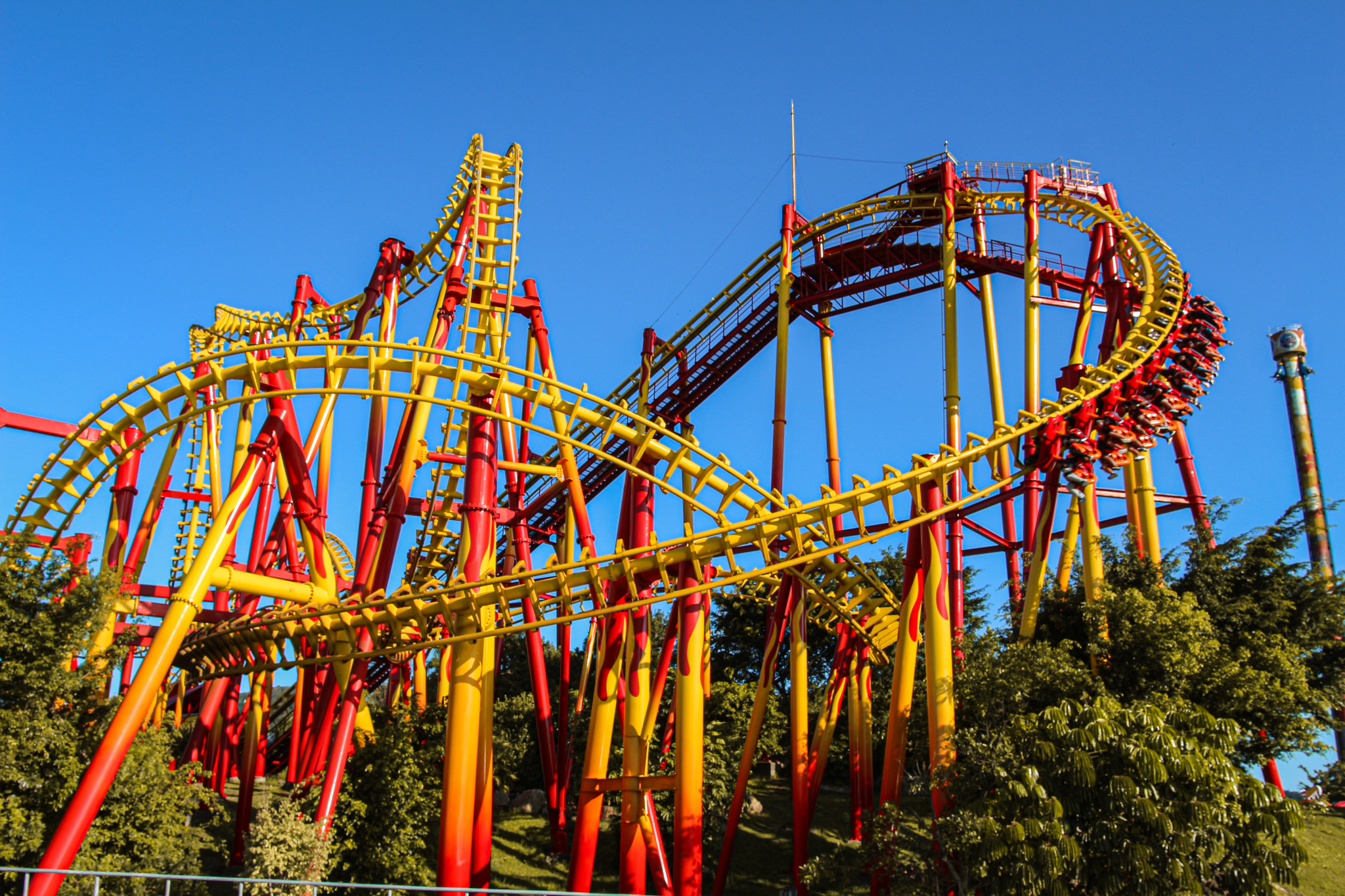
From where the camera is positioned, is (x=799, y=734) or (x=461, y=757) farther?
(x=799, y=734)

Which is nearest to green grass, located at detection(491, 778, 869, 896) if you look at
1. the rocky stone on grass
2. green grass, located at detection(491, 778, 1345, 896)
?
green grass, located at detection(491, 778, 1345, 896)

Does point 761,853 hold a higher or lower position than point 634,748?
lower

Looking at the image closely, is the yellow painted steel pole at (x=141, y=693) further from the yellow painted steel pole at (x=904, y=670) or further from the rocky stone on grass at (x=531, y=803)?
the rocky stone on grass at (x=531, y=803)

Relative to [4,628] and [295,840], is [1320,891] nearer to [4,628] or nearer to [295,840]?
[295,840]

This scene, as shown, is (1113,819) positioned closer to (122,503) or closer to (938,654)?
(938,654)

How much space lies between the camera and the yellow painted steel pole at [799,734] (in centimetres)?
1166

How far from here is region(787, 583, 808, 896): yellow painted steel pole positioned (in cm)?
1166

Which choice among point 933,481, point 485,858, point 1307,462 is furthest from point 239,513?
point 1307,462

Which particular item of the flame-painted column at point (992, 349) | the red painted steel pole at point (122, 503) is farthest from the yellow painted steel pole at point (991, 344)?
the red painted steel pole at point (122, 503)

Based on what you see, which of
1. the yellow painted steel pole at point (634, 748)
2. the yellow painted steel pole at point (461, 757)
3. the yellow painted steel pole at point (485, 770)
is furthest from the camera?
the yellow painted steel pole at point (485, 770)

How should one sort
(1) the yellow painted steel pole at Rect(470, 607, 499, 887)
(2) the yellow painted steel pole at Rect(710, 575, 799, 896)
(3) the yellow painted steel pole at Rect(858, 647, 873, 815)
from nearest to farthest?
(1) the yellow painted steel pole at Rect(470, 607, 499, 887) < (2) the yellow painted steel pole at Rect(710, 575, 799, 896) < (3) the yellow painted steel pole at Rect(858, 647, 873, 815)

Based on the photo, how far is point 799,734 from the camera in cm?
1214

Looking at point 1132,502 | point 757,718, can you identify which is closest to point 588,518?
point 757,718

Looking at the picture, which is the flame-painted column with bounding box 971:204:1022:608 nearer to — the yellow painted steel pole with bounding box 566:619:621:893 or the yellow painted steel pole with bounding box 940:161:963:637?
the yellow painted steel pole with bounding box 940:161:963:637
